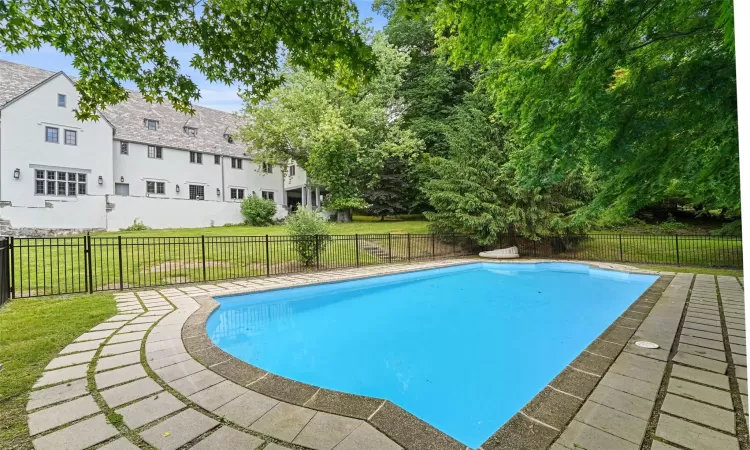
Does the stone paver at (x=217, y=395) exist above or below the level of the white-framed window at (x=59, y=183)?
below

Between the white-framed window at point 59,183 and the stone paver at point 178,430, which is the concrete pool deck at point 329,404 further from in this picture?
the white-framed window at point 59,183

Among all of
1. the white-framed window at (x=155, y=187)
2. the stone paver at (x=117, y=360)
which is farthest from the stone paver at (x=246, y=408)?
the white-framed window at (x=155, y=187)

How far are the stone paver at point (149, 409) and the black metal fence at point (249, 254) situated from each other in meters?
4.91

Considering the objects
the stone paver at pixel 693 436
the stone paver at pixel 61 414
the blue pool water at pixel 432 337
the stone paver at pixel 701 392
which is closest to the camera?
the stone paver at pixel 693 436

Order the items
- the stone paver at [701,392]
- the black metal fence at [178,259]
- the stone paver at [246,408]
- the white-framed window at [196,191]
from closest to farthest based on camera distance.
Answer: the stone paver at [246,408], the stone paver at [701,392], the black metal fence at [178,259], the white-framed window at [196,191]

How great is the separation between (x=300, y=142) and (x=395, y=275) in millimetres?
13104

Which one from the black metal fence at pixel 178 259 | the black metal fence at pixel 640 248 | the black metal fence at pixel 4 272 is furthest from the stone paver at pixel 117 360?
the black metal fence at pixel 640 248

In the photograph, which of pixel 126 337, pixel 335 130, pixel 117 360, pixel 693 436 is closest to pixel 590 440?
pixel 693 436

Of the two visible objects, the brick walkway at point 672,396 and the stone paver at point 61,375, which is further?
the stone paver at point 61,375

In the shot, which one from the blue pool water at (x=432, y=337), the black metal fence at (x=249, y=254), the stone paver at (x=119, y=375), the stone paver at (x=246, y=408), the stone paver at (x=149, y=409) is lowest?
the blue pool water at (x=432, y=337)

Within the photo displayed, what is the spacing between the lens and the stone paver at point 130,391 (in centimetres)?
263

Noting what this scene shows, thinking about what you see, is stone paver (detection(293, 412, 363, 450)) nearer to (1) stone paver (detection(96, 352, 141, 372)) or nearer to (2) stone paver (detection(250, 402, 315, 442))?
(2) stone paver (detection(250, 402, 315, 442))

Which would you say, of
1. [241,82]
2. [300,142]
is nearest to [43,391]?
[241,82]

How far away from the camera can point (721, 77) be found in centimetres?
412
